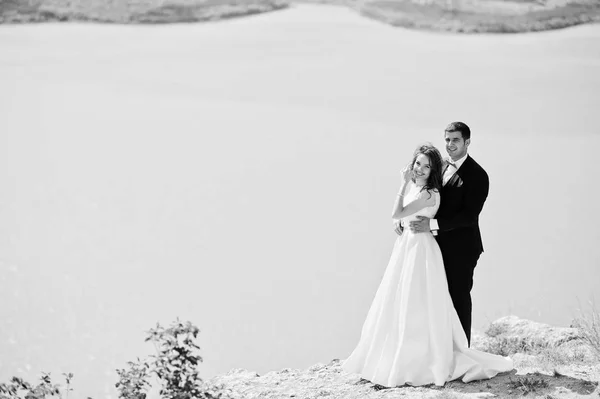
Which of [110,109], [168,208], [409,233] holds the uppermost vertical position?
[110,109]

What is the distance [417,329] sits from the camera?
2869mm

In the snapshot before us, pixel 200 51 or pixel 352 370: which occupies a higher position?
pixel 200 51

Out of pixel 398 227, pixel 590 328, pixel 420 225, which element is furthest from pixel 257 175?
pixel 590 328

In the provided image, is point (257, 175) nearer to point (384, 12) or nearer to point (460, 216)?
point (384, 12)

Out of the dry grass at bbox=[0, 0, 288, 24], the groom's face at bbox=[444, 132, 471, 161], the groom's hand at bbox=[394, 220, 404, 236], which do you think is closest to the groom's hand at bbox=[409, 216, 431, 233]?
the groom's hand at bbox=[394, 220, 404, 236]

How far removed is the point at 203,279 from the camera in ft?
14.7

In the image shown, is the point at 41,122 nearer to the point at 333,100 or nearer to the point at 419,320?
the point at 333,100

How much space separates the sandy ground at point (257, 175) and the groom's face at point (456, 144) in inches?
68.5

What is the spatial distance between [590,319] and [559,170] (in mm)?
1047

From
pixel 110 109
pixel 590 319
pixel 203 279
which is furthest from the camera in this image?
pixel 110 109

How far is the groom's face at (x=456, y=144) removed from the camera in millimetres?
2896

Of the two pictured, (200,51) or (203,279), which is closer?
(203,279)

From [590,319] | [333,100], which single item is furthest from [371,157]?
[590,319]

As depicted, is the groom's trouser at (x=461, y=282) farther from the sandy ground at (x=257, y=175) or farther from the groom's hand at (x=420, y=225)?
the sandy ground at (x=257, y=175)
